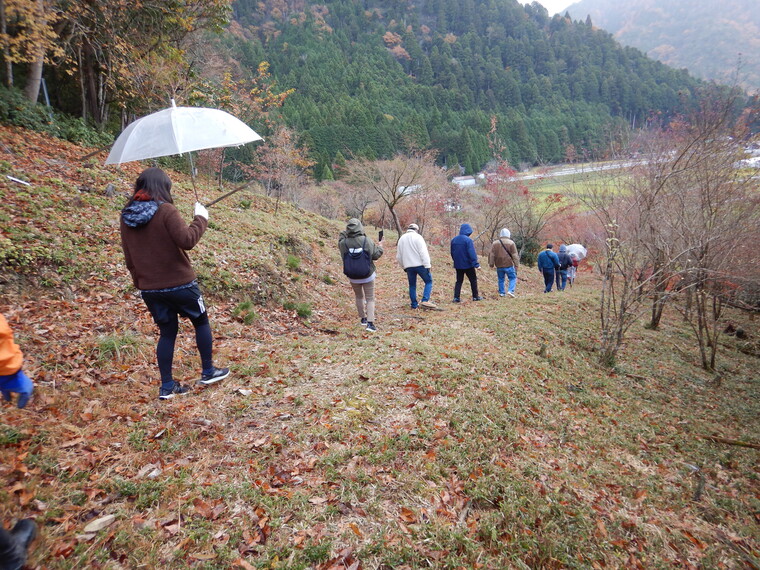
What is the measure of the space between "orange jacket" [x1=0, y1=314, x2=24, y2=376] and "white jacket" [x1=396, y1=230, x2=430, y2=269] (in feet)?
19.9

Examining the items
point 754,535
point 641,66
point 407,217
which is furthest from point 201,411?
point 641,66

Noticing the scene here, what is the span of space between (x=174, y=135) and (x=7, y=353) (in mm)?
2344

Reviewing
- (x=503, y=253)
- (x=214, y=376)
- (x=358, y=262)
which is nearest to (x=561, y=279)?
(x=503, y=253)

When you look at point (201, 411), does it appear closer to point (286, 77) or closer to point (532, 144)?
point (532, 144)

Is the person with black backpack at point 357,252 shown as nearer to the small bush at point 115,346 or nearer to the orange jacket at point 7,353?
the small bush at point 115,346

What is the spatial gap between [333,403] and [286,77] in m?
87.9

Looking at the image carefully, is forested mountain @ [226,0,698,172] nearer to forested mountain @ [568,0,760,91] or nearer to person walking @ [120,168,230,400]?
forested mountain @ [568,0,760,91]

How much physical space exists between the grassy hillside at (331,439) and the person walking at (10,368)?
2.01ft

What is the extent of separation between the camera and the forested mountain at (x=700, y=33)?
480 inches

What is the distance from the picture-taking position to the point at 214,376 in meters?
3.93

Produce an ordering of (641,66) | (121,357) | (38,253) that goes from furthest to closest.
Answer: (641,66) < (38,253) < (121,357)

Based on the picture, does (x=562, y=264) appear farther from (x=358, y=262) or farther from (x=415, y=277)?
(x=358, y=262)

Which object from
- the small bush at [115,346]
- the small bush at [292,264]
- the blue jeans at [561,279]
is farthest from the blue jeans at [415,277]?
the blue jeans at [561,279]

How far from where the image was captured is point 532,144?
192 feet
